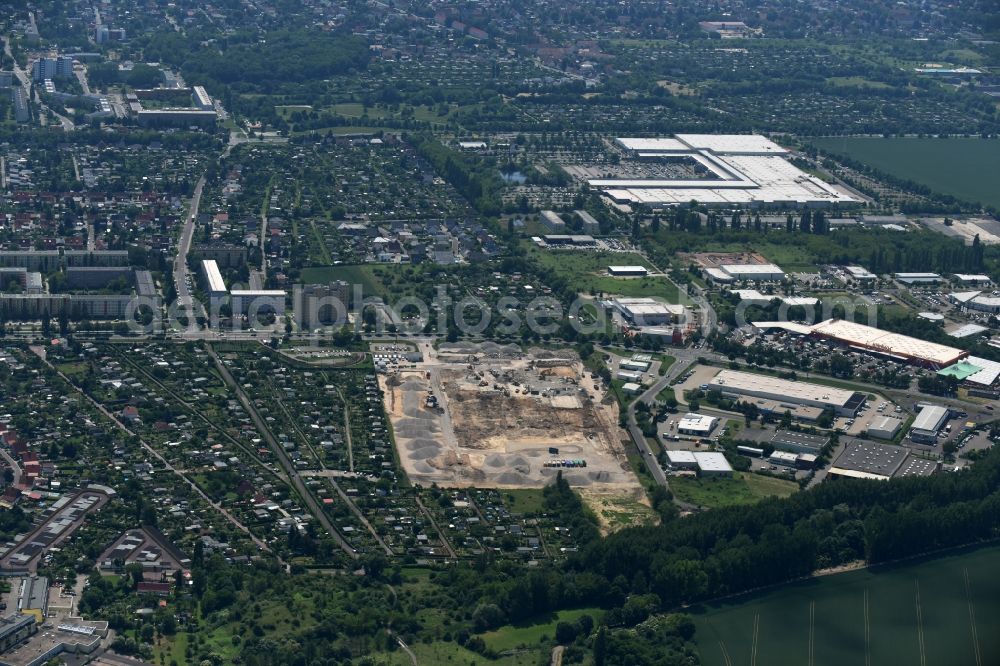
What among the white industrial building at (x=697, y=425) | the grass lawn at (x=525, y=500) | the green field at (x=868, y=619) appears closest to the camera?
the green field at (x=868, y=619)

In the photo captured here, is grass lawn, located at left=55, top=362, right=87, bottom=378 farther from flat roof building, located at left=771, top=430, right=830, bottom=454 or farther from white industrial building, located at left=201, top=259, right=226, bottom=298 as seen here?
flat roof building, located at left=771, top=430, right=830, bottom=454

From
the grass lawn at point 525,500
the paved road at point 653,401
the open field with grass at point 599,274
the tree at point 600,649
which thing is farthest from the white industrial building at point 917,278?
the tree at point 600,649

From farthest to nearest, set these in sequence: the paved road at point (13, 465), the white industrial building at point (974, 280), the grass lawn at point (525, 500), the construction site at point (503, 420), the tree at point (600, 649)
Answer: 1. the white industrial building at point (974, 280)
2. the construction site at point (503, 420)
3. the grass lawn at point (525, 500)
4. the paved road at point (13, 465)
5. the tree at point (600, 649)

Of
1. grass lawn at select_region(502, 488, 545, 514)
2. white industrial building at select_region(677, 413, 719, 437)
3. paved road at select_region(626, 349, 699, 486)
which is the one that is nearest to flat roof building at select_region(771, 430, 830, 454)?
white industrial building at select_region(677, 413, 719, 437)

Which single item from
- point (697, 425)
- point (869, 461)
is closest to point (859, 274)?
point (697, 425)

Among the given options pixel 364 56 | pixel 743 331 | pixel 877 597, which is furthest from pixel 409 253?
pixel 364 56

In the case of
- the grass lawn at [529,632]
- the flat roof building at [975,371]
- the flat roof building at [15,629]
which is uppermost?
the flat roof building at [15,629]

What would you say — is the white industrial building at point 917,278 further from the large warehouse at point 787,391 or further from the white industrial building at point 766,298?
the large warehouse at point 787,391
